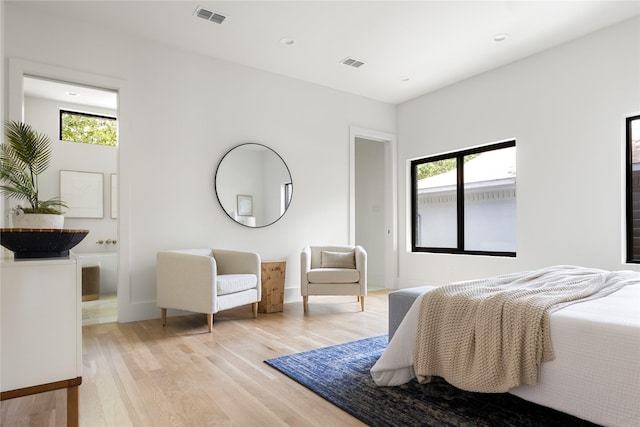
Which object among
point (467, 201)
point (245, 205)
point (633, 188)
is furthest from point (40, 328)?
point (467, 201)

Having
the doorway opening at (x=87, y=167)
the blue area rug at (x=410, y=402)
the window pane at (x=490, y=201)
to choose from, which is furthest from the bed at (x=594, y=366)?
the doorway opening at (x=87, y=167)

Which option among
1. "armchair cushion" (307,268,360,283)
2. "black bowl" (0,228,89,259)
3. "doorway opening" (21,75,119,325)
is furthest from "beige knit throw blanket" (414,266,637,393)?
"doorway opening" (21,75,119,325)

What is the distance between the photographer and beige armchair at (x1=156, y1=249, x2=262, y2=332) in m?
3.41

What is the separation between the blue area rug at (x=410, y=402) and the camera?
5.87 ft

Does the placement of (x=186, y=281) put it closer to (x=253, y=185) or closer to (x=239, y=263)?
(x=239, y=263)

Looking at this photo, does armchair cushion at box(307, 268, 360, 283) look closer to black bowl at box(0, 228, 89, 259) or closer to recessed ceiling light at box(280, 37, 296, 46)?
recessed ceiling light at box(280, 37, 296, 46)

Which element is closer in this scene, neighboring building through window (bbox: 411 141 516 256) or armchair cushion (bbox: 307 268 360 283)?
armchair cushion (bbox: 307 268 360 283)

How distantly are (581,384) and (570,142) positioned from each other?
3296 millimetres

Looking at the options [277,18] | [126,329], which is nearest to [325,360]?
[126,329]

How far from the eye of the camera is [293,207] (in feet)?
16.5

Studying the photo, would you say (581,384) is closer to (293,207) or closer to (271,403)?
(271,403)

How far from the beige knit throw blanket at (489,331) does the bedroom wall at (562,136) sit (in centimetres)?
198

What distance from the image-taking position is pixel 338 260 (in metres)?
4.57

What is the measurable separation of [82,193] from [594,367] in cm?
627
